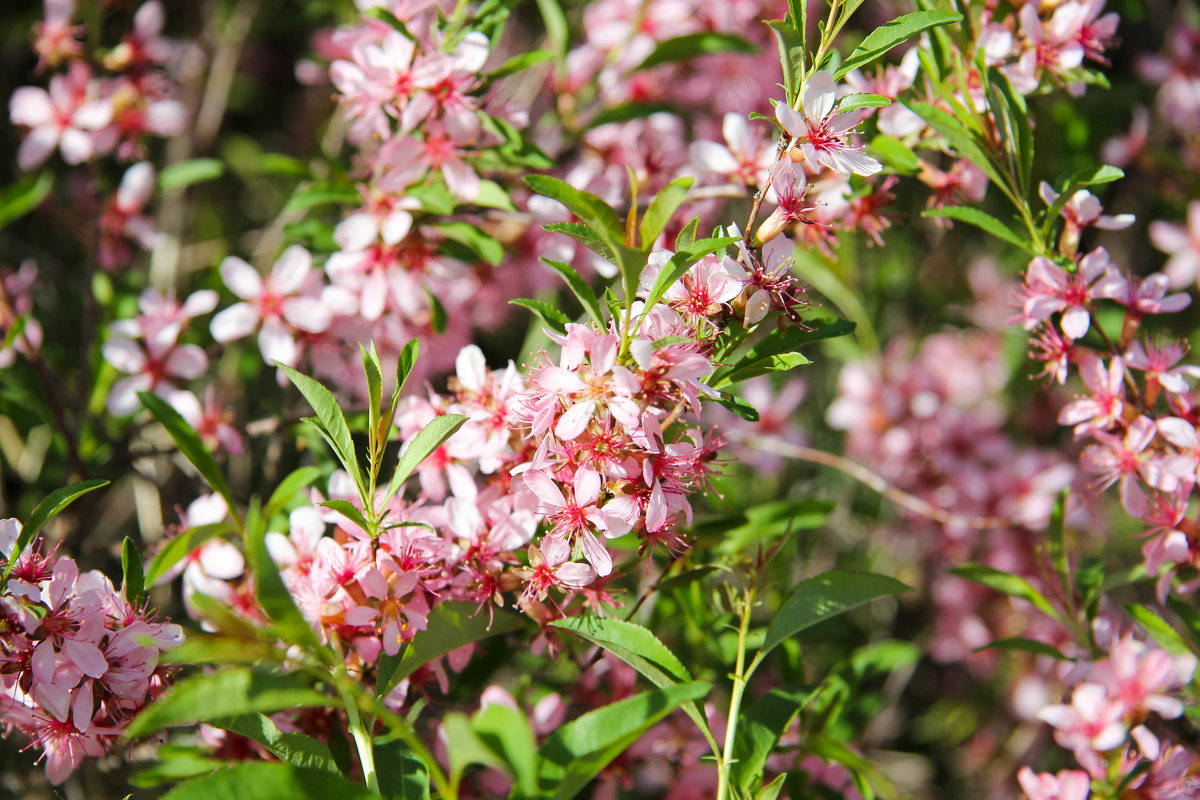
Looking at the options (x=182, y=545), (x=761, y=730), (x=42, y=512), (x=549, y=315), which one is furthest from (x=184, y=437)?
(x=761, y=730)

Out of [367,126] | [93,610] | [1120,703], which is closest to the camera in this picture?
[93,610]

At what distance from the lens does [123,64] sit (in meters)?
2.07

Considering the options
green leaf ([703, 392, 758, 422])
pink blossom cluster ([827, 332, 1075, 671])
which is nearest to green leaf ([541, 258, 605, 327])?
green leaf ([703, 392, 758, 422])

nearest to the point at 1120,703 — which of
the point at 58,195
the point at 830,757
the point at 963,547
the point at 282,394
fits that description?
the point at 830,757

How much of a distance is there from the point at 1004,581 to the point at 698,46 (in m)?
1.29

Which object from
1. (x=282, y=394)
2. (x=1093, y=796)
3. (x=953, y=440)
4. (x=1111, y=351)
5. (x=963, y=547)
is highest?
(x=1111, y=351)

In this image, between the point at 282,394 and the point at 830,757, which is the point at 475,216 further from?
the point at 830,757

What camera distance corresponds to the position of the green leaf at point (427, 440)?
42.7 inches

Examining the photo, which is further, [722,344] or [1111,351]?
[1111,351]

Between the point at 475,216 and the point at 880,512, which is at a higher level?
the point at 475,216

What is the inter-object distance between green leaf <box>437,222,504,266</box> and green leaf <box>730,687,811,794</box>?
0.90 meters

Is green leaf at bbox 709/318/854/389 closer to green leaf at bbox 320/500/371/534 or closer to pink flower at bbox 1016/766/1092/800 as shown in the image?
green leaf at bbox 320/500/371/534

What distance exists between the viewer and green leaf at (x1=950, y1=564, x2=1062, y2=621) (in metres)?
1.51

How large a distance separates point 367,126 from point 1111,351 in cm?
141
